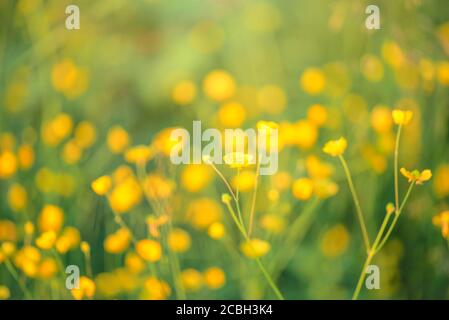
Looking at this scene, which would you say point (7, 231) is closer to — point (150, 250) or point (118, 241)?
point (118, 241)

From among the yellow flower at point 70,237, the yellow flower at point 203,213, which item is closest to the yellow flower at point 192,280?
the yellow flower at point 203,213

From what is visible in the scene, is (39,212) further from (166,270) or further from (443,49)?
(443,49)

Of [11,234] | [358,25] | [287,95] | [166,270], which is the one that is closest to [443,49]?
[358,25]

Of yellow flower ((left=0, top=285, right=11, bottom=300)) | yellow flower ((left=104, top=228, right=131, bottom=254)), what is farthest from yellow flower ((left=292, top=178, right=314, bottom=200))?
yellow flower ((left=0, top=285, right=11, bottom=300))

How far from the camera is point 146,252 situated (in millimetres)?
1360

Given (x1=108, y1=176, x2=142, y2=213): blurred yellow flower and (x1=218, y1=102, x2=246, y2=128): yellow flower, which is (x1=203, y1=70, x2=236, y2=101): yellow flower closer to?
(x1=218, y1=102, x2=246, y2=128): yellow flower

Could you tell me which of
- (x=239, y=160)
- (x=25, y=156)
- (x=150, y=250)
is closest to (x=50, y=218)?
(x=25, y=156)

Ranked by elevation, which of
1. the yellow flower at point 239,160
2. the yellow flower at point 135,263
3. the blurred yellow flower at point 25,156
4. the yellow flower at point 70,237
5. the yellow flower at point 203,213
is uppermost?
the blurred yellow flower at point 25,156

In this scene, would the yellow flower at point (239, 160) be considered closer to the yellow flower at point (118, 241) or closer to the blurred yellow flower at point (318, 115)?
the yellow flower at point (118, 241)

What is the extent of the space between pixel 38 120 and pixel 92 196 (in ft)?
0.86

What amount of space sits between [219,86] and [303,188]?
1.38 ft

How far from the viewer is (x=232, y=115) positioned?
1.68 metres

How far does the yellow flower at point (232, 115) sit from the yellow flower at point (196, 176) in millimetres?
127

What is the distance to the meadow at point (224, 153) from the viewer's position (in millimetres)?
1445
